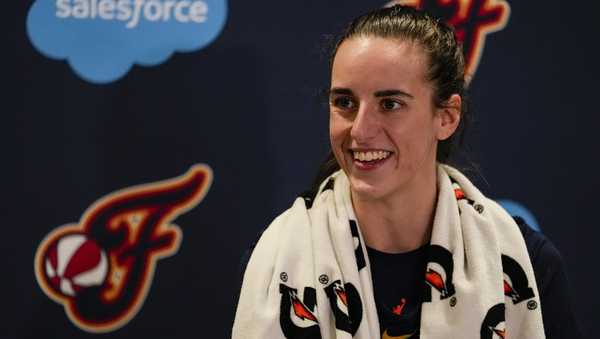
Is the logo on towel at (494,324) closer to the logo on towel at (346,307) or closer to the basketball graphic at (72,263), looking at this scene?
the logo on towel at (346,307)

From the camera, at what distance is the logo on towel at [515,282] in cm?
108

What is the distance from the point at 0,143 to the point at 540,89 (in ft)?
4.09

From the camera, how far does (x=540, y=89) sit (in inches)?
62.5

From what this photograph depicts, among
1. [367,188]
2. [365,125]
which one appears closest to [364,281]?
[367,188]

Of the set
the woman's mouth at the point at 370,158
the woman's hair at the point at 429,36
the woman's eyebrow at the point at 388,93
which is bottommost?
the woman's mouth at the point at 370,158

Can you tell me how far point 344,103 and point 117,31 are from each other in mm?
677

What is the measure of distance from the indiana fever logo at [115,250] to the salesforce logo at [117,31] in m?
0.27

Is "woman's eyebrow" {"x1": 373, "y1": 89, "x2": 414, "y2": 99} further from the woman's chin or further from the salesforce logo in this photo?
the salesforce logo

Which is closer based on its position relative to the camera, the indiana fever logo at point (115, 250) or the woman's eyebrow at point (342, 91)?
the woman's eyebrow at point (342, 91)

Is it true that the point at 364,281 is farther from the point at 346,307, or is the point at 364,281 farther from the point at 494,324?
the point at 494,324

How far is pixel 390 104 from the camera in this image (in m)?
1.00

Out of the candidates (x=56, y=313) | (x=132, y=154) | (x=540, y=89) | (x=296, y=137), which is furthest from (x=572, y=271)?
(x=56, y=313)

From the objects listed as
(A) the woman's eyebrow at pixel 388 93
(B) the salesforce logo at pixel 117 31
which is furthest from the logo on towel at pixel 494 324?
(B) the salesforce logo at pixel 117 31

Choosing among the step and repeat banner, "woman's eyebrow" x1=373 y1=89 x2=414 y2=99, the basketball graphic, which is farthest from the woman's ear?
the basketball graphic
